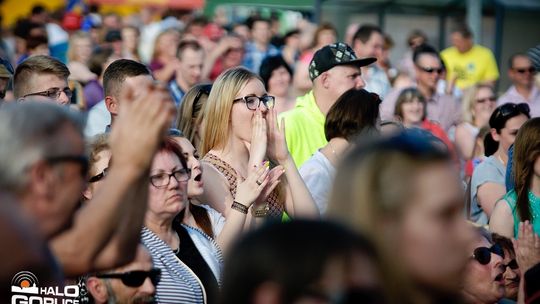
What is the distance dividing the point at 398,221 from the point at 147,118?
81 centimetres

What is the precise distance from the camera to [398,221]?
9.37 feet

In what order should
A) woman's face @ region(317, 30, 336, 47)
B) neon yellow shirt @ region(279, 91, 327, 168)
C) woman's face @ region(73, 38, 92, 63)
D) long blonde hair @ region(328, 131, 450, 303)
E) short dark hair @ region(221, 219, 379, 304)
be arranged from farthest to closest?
woman's face @ region(317, 30, 336, 47) < woman's face @ region(73, 38, 92, 63) < neon yellow shirt @ region(279, 91, 327, 168) < long blonde hair @ region(328, 131, 450, 303) < short dark hair @ region(221, 219, 379, 304)

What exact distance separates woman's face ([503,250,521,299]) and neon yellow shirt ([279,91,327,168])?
2145 millimetres

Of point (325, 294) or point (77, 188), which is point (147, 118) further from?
point (325, 294)

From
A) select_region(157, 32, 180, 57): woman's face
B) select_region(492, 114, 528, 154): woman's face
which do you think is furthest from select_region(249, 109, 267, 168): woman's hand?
select_region(157, 32, 180, 57): woman's face

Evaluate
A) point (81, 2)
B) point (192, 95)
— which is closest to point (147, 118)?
point (192, 95)

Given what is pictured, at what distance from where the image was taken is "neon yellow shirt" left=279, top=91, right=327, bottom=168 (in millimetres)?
7930

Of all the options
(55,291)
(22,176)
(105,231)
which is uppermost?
(22,176)

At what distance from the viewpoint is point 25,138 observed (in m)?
2.86

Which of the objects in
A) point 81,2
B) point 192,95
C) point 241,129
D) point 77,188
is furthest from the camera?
point 81,2

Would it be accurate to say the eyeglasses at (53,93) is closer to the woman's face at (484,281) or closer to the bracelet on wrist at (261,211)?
the bracelet on wrist at (261,211)

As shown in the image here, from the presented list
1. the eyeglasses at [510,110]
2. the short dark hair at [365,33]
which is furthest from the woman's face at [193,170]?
the short dark hair at [365,33]

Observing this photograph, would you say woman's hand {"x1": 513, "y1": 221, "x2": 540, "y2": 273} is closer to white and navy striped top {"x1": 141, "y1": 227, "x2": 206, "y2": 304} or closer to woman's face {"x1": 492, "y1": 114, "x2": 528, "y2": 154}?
white and navy striped top {"x1": 141, "y1": 227, "x2": 206, "y2": 304}

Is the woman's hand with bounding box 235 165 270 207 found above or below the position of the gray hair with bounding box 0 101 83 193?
below
